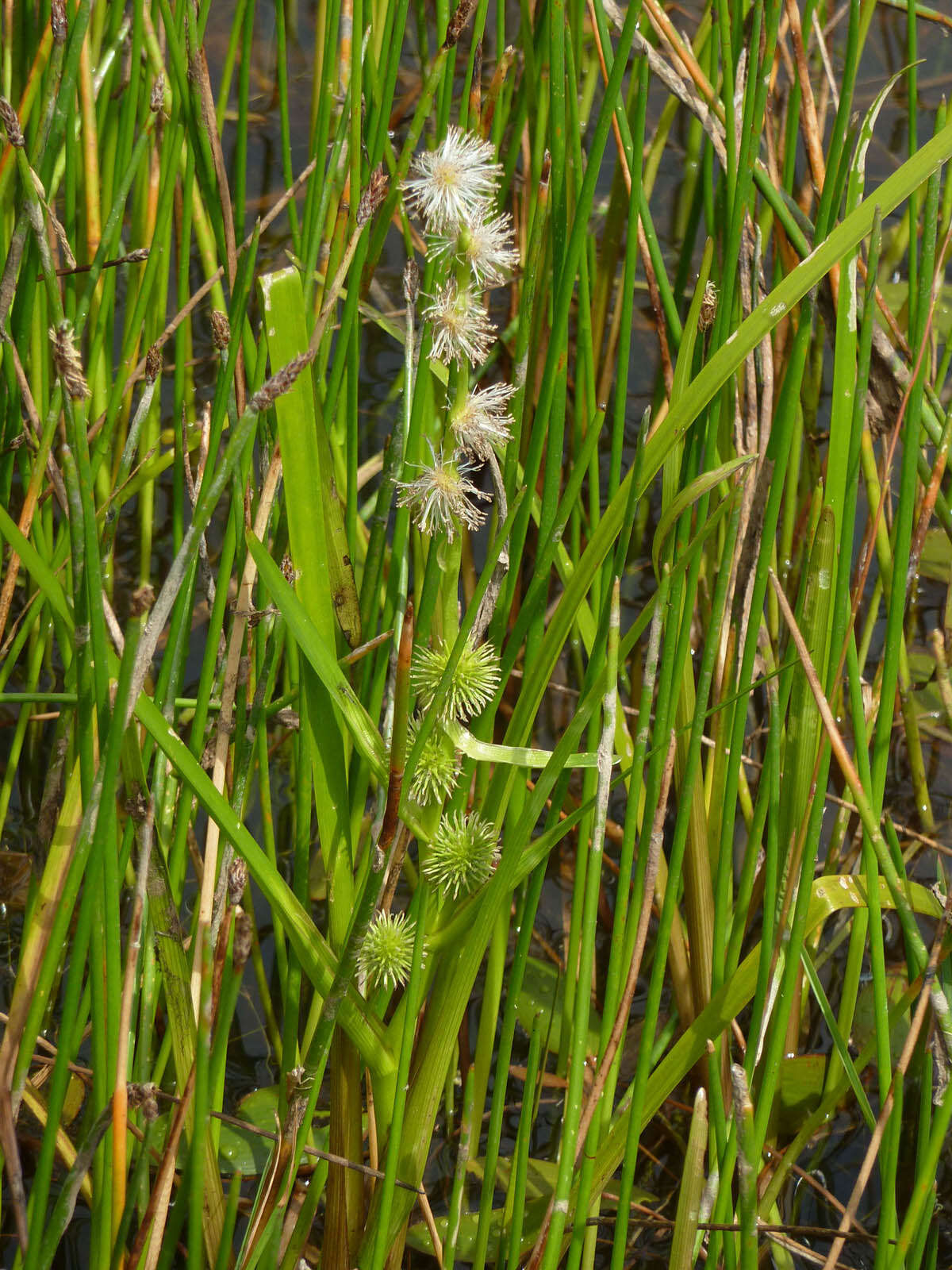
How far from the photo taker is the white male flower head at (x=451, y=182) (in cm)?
51

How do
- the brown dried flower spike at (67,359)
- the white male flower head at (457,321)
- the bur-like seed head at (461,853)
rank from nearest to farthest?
the brown dried flower spike at (67,359), the white male flower head at (457,321), the bur-like seed head at (461,853)

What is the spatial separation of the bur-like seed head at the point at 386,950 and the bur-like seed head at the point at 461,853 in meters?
0.04

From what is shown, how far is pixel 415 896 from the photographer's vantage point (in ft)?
2.14

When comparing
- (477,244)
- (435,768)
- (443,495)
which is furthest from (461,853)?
(477,244)

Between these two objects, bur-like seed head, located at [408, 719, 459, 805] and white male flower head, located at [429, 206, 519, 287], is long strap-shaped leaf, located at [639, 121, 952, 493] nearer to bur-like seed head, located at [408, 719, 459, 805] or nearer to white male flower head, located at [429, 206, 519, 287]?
white male flower head, located at [429, 206, 519, 287]

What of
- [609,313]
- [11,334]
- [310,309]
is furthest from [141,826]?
[609,313]

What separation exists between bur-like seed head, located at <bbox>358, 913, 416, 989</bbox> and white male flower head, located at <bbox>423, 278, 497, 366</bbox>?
0.34 metres

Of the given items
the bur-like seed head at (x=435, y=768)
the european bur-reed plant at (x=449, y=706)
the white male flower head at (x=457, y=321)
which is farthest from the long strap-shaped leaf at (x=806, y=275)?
the bur-like seed head at (x=435, y=768)

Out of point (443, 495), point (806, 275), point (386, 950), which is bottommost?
point (386, 950)

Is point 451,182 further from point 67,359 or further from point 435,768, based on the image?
point 435,768

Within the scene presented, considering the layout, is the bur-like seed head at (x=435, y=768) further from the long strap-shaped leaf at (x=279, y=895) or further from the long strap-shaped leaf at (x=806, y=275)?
the long strap-shaped leaf at (x=806, y=275)

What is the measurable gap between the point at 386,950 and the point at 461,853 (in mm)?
74

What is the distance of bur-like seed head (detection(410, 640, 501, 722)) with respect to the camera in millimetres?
618

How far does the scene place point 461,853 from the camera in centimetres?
65
